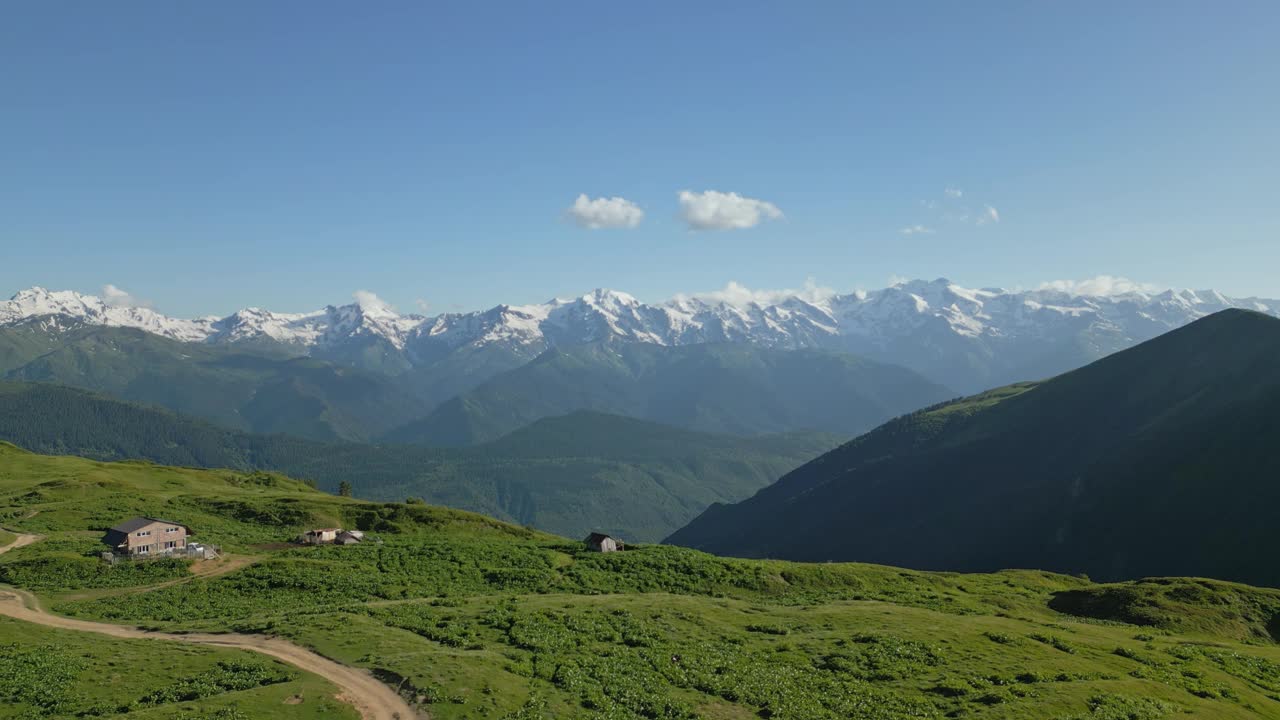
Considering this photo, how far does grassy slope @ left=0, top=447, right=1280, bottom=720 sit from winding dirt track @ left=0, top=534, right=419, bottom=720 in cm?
125

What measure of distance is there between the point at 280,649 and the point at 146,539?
49.4 m

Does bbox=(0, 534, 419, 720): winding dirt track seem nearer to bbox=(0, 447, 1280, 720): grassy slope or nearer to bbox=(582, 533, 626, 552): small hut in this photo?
bbox=(0, 447, 1280, 720): grassy slope

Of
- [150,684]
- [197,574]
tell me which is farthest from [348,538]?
[150,684]

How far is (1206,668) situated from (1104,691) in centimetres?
1388

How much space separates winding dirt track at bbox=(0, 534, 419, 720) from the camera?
117 ft

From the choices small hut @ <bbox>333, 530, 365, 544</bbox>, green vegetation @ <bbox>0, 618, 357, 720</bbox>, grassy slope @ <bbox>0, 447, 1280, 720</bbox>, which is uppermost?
small hut @ <bbox>333, 530, 365, 544</bbox>

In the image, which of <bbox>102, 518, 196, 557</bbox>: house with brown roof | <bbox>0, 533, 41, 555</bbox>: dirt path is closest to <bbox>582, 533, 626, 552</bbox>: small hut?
<bbox>102, 518, 196, 557</bbox>: house with brown roof

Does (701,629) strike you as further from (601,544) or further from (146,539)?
(146,539)

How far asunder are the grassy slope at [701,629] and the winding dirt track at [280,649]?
1.25m

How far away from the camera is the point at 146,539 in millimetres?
81125

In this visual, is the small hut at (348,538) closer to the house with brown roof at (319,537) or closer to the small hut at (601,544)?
the house with brown roof at (319,537)

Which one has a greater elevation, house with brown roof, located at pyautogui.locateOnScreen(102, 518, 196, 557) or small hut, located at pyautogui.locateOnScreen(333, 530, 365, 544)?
house with brown roof, located at pyautogui.locateOnScreen(102, 518, 196, 557)

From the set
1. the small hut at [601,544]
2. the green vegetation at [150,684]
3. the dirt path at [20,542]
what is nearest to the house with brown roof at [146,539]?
the dirt path at [20,542]

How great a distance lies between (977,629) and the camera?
53.4m
